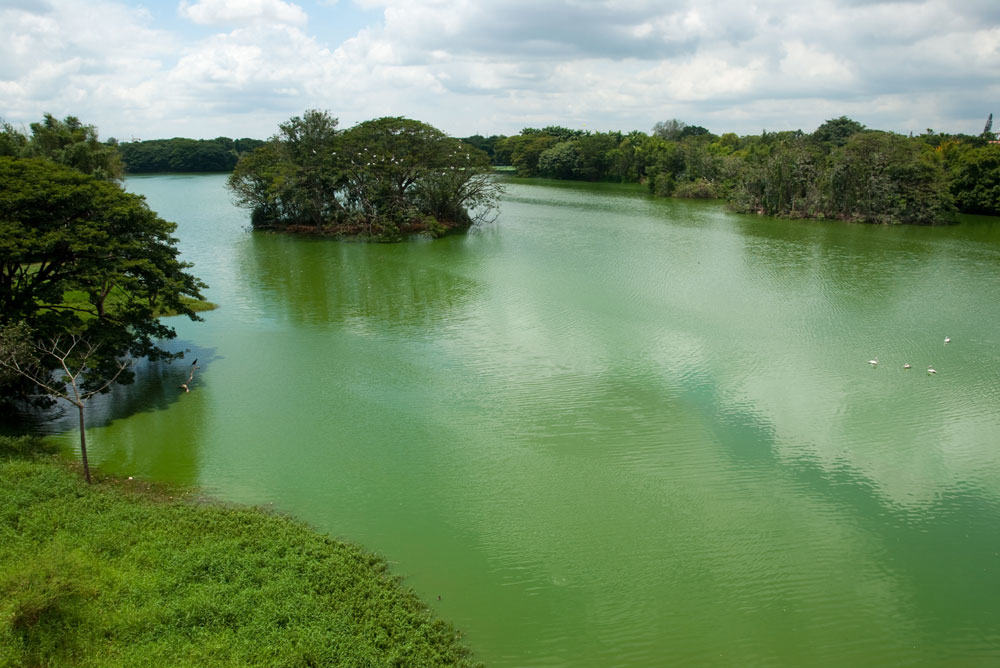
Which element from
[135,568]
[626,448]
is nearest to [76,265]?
[135,568]

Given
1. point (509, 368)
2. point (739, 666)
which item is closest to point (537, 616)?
point (739, 666)

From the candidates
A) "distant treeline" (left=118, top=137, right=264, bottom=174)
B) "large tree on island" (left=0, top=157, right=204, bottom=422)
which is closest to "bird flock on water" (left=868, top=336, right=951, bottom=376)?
"large tree on island" (left=0, top=157, right=204, bottom=422)

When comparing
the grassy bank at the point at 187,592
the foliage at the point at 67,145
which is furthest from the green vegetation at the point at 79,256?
the foliage at the point at 67,145

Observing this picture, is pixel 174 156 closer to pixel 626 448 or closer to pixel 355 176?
pixel 355 176

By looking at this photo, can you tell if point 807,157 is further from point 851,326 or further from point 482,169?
point 851,326

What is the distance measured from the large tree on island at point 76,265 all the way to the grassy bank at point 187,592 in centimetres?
348

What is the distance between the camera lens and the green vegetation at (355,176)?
104 feet

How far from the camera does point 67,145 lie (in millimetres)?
26906

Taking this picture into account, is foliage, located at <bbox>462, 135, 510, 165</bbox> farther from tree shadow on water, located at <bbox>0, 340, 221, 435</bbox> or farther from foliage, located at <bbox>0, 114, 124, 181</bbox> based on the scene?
tree shadow on water, located at <bbox>0, 340, 221, 435</bbox>

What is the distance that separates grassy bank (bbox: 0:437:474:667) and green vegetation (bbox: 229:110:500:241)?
947 inches

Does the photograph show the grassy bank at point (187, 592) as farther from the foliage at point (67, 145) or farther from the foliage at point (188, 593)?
the foliage at point (67, 145)

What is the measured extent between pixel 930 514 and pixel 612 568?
5.30m

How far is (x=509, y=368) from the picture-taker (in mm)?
15117

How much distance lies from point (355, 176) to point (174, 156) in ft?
207
